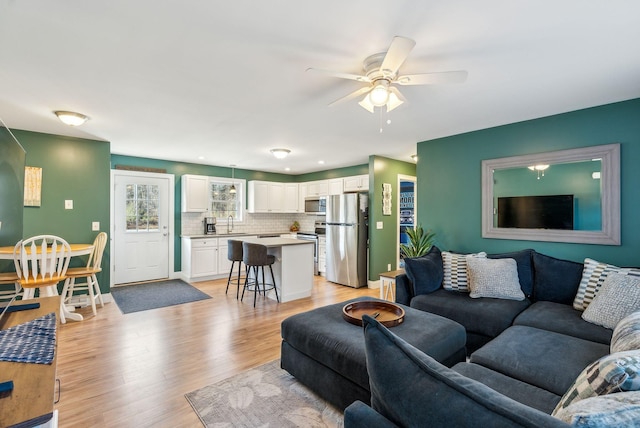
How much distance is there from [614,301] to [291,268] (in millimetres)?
3572

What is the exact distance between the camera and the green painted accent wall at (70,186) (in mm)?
4031

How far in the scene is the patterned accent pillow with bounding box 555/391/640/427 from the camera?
0.65 metres

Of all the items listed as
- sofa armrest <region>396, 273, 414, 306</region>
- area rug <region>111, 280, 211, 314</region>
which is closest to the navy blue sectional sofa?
sofa armrest <region>396, 273, 414, 306</region>

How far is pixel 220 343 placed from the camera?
3.09 metres

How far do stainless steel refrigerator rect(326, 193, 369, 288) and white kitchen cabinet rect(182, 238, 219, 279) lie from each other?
2373mm

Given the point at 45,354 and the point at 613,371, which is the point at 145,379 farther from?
the point at 613,371

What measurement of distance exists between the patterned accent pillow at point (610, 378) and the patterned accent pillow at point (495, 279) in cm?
214

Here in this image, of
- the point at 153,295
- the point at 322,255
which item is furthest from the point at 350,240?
the point at 153,295

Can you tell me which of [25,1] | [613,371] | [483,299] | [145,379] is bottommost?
[145,379]

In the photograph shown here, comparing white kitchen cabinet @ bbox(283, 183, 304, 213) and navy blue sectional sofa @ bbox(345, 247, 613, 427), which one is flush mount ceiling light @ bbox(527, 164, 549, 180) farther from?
white kitchen cabinet @ bbox(283, 183, 304, 213)

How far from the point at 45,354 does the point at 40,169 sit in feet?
13.1

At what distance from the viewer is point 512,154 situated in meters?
3.56

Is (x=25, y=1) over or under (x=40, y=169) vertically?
over

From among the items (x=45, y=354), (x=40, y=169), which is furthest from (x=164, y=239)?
(x=45, y=354)
